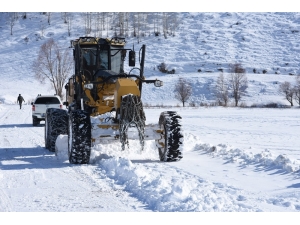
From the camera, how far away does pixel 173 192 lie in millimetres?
7086

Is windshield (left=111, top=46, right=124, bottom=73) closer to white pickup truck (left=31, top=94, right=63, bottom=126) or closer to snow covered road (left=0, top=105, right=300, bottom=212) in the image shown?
snow covered road (left=0, top=105, right=300, bottom=212)

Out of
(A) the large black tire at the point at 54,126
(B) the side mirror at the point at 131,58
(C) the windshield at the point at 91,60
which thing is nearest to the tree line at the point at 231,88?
(A) the large black tire at the point at 54,126

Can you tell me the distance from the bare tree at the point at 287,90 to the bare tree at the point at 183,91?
39.2 ft

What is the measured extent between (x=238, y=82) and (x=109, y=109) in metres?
52.5

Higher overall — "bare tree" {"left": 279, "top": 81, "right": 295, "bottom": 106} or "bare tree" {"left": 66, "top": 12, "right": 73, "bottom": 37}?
"bare tree" {"left": 66, "top": 12, "right": 73, "bottom": 37}

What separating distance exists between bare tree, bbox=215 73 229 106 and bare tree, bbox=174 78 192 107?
3828 millimetres

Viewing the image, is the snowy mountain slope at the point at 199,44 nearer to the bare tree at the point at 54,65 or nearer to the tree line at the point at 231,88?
the bare tree at the point at 54,65

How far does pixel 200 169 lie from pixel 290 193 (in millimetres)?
2619

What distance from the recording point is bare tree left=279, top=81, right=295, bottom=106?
58078 mm

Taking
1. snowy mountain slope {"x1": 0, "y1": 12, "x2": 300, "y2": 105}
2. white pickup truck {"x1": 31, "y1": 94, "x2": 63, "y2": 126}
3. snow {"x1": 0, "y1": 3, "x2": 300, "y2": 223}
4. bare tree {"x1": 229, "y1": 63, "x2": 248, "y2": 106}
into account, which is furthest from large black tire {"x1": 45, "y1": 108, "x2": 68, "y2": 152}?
snowy mountain slope {"x1": 0, "y1": 12, "x2": 300, "y2": 105}

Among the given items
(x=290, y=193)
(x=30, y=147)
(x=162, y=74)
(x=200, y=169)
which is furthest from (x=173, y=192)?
(x=162, y=74)

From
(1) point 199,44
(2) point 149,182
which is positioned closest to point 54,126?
(2) point 149,182

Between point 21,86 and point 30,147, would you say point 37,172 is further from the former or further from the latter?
point 21,86

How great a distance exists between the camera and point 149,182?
799cm
